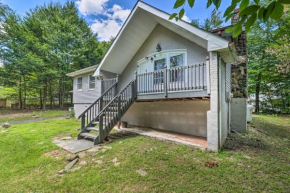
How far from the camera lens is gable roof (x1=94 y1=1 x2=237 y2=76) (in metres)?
5.29

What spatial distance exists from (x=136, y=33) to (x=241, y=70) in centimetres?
580

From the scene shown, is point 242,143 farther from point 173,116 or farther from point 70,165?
point 70,165

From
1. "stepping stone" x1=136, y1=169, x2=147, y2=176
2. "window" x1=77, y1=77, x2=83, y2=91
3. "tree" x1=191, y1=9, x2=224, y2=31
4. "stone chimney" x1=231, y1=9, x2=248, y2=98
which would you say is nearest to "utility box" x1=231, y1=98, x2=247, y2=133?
"stone chimney" x1=231, y1=9, x2=248, y2=98

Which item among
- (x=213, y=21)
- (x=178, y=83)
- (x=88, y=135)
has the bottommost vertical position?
(x=88, y=135)

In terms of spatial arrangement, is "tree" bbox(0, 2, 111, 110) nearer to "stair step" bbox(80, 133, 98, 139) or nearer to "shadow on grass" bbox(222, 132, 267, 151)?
"stair step" bbox(80, 133, 98, 139)

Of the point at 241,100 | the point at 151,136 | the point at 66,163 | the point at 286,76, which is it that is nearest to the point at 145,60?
the point at 151,136

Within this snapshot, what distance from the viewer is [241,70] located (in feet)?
23.0

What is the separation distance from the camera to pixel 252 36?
48.0 feet

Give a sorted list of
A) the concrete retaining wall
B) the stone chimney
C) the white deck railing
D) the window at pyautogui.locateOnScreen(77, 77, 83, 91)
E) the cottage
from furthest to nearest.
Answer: the window at pyautogui.locateOnScreen(77, 77, 83, 91), the stone chimney, the concrete retaining wall, the white deck railing, the cottage

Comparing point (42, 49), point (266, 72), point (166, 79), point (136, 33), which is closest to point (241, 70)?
point (166, 79)

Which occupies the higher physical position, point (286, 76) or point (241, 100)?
point (286, 76)

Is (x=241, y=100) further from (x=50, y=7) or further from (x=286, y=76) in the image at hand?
(x=50, y=7)

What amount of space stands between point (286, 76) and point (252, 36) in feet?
17.5

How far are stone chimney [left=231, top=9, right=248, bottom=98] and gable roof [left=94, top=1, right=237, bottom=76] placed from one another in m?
2.83
